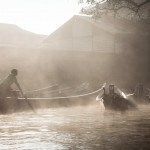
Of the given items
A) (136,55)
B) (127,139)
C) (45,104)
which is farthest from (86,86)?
(127,139)

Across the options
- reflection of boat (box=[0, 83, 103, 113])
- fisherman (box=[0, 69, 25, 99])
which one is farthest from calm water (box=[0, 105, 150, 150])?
fisherman (box=[0, 69, 25, 99])

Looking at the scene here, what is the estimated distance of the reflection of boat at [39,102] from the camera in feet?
49.1

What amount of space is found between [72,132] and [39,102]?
6192 millimetres

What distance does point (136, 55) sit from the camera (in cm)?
3134

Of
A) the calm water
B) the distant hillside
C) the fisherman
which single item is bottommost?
the calm water

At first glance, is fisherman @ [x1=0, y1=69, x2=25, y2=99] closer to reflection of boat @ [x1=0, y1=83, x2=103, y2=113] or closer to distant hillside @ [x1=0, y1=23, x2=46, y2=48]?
reflection of boat @ [x1=0, y1=83, x2=103, y2=113]

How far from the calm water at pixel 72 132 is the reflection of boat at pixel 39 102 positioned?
0.63m

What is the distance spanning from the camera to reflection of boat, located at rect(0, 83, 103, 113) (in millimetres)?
14969

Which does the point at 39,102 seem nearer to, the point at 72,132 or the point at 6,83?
the point at 6,83

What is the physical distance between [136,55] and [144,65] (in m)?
1.26

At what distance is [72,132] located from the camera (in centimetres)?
1061

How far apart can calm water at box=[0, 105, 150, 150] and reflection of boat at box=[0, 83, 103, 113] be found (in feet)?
2.05

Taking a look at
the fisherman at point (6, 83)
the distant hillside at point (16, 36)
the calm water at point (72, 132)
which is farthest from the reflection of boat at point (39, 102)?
the distant hillside at point (16, 36)

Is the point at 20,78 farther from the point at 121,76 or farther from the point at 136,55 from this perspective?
the point at 136,55
